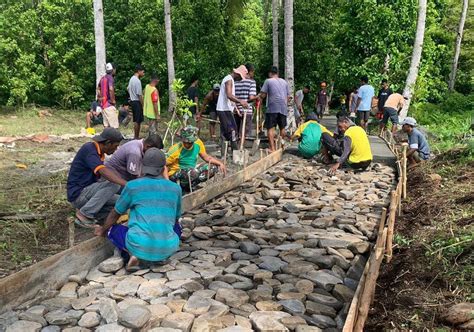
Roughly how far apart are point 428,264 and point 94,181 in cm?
344

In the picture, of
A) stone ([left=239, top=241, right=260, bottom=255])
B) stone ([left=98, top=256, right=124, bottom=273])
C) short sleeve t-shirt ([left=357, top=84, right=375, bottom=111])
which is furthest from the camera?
short sleeve t-shirt ([left=357, top=84, right=375, bottom=111])

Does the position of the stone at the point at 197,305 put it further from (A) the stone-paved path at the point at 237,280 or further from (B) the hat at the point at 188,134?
(B) the hat at the point at 188,134

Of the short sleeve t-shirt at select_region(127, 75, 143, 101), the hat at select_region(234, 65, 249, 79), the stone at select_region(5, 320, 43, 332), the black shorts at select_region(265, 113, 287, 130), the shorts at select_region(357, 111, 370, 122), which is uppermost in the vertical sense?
the hat at select_region(234, 65, 249, 79)

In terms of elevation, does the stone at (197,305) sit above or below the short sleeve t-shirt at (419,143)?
below

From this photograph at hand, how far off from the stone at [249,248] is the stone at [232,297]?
35.9 inches

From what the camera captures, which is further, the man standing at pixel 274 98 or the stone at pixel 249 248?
the man standing at pixel 274 98

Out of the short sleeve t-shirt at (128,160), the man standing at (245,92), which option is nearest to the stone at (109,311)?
the short sleeve t-shirt at (128,160)

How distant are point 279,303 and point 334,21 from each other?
15.1m

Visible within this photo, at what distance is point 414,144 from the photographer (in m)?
8.17

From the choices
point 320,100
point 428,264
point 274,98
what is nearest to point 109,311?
point 428,264

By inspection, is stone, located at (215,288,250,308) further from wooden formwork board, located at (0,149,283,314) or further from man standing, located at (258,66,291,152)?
man standing, located at (258,66,291,152)

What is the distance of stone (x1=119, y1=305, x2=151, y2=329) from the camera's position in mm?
2947

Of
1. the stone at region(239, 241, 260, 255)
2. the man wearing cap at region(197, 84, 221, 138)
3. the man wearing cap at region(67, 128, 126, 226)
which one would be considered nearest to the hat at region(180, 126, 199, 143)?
the man wearing cap at region(67, 128, 126, 226)

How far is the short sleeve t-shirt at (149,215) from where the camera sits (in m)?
3.72
